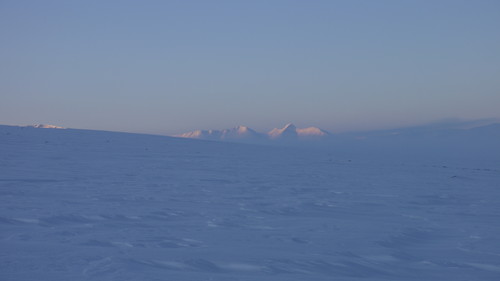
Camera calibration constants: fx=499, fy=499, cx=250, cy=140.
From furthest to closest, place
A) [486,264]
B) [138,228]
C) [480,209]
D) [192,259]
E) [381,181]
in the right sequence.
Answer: [381,181] < [480,209] < [138,228] < [486,264] < [192,259]

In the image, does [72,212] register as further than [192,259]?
Yes

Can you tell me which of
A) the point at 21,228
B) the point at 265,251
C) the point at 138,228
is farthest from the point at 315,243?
the point at 21,228

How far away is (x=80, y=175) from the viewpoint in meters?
9.98

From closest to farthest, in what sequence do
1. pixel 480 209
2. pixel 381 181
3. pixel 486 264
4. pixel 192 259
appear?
pixel 192 259 < pixel 486 264 < pixel 480 209 < pixel 381 181

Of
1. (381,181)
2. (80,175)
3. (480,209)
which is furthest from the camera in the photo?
(381,181)

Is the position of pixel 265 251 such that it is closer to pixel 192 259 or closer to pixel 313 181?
pixel 192 259

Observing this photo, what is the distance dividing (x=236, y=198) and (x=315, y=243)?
124 inches

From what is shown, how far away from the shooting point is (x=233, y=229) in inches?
219

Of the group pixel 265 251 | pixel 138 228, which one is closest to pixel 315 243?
pixel 265 251

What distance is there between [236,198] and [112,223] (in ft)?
9.36

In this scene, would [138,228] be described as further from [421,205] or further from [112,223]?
[421,205]

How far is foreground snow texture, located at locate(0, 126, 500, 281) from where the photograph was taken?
399 centimetres

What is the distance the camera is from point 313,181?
11.3 metres

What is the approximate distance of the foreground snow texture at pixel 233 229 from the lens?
3.99 m
